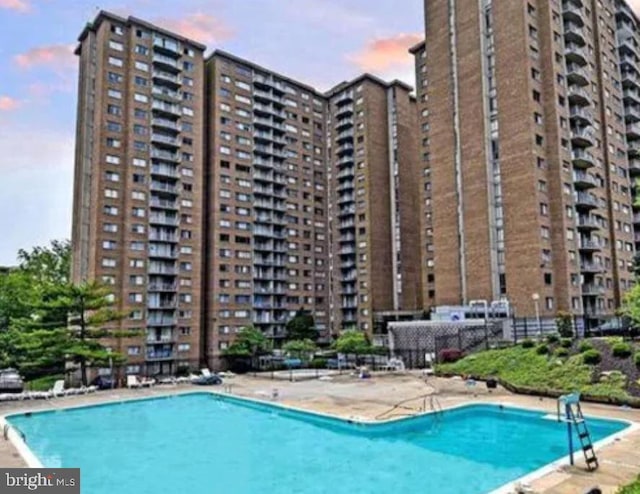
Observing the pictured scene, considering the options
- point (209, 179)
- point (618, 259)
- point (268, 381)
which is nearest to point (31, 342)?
point (268, 381)

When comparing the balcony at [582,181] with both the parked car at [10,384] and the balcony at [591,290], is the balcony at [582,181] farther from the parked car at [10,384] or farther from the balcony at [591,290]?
the parked car at [10,384]

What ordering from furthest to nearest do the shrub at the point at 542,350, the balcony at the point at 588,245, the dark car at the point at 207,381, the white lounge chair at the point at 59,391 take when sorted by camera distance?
the balcony at the point at 588,245 < the dark car at the point at 207,381 < the white lounge chair at the point at 59,391 < the shrub at the point at 542,350

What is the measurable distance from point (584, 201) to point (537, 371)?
27.0 m

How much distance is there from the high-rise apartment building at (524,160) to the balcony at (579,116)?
0.37 feet

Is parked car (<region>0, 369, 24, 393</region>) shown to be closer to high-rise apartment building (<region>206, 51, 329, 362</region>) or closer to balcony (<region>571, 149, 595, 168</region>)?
high-rise apartment building (<region>206, 51, 329, 362</region>)

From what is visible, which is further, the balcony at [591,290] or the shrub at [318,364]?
the balcony at [591,290]

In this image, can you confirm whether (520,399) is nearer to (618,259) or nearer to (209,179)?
(618,259)

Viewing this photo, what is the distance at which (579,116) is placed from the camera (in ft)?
163

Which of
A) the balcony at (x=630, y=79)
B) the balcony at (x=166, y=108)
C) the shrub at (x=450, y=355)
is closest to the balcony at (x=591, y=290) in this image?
the shrub at (x=450, y=355)

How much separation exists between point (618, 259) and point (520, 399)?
3740 cm

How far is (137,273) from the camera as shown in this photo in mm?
52719

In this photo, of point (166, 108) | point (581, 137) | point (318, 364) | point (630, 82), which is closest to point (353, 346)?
point (318, 364)

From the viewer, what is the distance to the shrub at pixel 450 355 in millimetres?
37569

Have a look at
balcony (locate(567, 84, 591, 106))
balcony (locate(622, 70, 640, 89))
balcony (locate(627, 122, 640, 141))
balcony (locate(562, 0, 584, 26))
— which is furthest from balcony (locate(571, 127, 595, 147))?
balcony (locate(622, 70, 640, 89))
